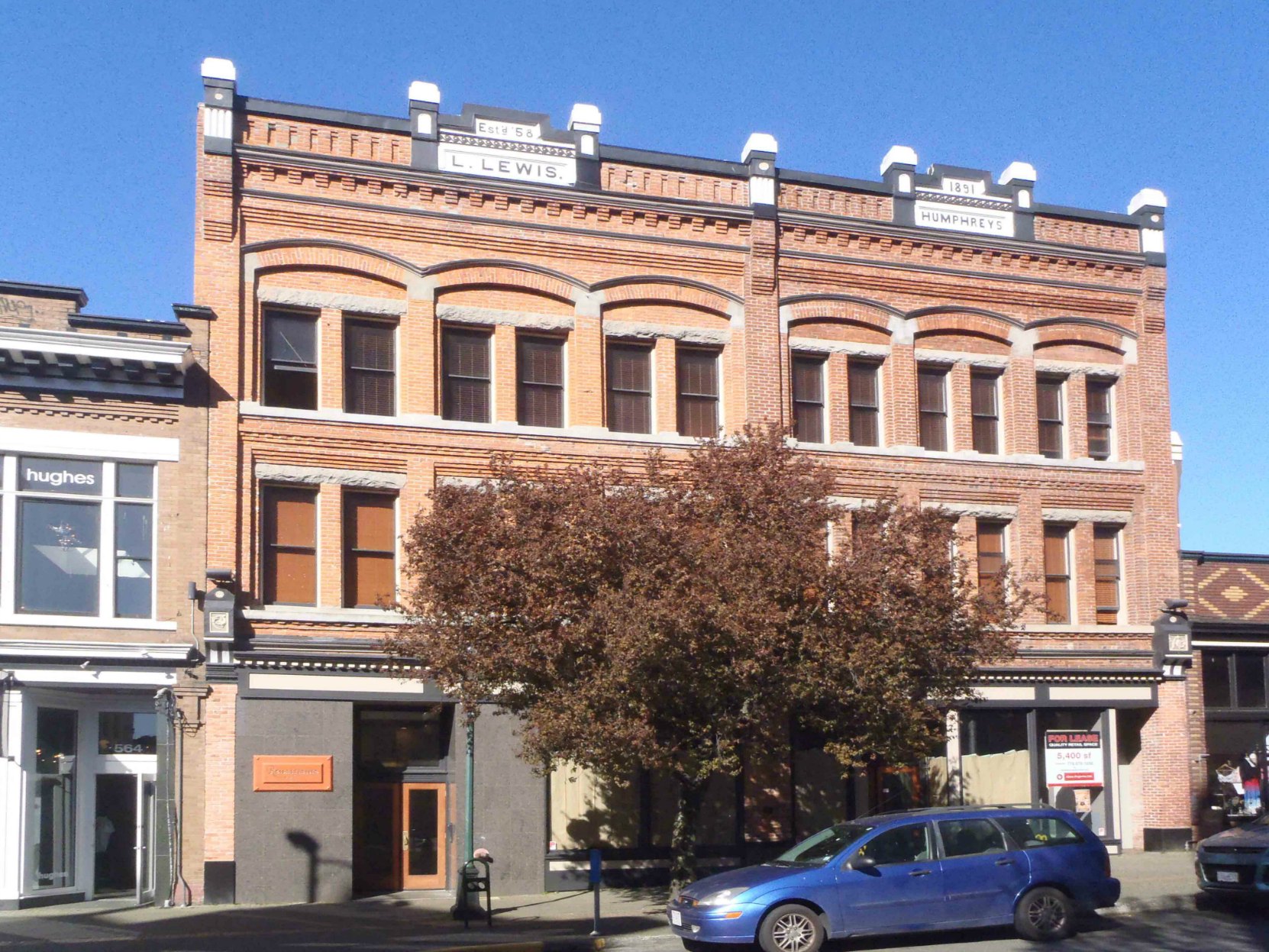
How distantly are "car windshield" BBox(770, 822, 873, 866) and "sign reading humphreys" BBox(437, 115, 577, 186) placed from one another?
12.9 meters

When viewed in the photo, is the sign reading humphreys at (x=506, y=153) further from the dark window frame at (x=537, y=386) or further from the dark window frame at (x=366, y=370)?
the dark window frame at (x=366, y=370)

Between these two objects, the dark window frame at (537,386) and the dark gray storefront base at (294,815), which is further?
the dark window frame at (537,386)

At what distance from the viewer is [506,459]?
21.7 m

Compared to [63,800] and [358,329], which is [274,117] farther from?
[63,800]

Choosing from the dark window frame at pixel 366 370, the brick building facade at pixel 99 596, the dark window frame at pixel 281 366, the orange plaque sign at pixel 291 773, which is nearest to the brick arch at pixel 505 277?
the dark window frame at pixel 366 370

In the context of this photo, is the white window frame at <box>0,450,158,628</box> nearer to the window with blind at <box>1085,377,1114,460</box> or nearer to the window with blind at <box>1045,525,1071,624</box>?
the window with blind at <box>1045,525,1071,624</box>

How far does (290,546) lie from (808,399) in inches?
377

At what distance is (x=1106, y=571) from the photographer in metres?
28.6

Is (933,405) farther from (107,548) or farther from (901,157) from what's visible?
(107,548)

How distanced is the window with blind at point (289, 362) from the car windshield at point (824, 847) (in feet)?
36.8

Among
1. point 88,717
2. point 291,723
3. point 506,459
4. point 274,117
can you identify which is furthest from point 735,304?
point 88,717

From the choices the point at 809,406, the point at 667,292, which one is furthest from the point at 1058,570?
the point at 667,292

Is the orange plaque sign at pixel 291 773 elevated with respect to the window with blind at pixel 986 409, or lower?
lower

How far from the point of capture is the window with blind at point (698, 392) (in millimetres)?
26250
